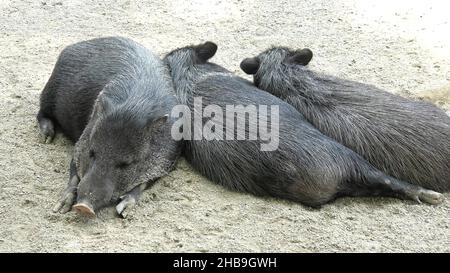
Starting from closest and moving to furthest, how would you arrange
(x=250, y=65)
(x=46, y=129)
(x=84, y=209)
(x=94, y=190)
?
(x=84, y=209), (x=94, y=190), (x=46, y=129), (x=250, y=65)

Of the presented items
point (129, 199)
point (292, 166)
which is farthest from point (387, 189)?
point (129, 199)

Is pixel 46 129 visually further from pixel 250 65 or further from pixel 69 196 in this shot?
pixel 250 65

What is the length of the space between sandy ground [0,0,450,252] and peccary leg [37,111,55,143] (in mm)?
74

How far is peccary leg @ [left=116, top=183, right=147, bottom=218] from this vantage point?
4.48 metres

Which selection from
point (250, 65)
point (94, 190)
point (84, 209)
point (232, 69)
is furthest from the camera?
point (232, 69)

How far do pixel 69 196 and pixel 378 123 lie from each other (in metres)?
2.04

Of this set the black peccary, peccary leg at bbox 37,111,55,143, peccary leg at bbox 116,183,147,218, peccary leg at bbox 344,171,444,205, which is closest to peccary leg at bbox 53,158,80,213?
peccary leg at bbox 116,183,147,218

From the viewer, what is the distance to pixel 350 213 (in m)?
4.54

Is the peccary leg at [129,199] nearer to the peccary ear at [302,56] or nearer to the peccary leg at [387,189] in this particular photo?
the peccary leg at [387,189]

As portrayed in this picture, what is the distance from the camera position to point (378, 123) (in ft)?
15.9

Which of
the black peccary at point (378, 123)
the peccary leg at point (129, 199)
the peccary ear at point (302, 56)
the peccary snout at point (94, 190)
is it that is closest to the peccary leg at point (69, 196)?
the peccary snout at point (94, 190)

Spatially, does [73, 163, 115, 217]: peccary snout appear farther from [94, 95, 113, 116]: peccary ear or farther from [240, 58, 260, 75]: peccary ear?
[240, 58, 260, 75]: peccary ear
